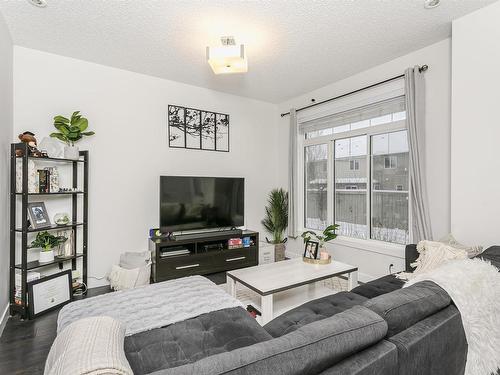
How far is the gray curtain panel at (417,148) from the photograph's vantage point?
2768 mm

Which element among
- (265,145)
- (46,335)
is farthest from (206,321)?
(265,145)

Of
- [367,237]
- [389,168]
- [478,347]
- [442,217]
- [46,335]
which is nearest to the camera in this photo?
[478,347]

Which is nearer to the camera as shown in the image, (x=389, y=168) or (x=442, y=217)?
(x=442, y=217)

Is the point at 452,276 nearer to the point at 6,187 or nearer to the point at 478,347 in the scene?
the point at 478,347

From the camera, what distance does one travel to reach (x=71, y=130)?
2.88 metres

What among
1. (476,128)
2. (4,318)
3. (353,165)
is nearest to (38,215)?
(4,318)

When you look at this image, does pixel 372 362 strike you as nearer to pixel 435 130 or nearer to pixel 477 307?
pixel 477 307

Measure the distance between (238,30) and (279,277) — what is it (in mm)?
2315

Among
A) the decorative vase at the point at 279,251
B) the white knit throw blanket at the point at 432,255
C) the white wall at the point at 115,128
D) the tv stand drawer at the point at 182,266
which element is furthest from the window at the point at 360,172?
the tv stand drawer at the point at 182,266

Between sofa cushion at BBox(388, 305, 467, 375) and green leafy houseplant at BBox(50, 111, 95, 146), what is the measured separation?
3266 millimetres

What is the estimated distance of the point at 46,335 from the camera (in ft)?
7.16

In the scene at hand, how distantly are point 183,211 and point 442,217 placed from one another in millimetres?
2982

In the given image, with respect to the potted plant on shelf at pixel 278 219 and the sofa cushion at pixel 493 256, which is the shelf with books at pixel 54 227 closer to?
the potted plant on shelf at pixel 278 219

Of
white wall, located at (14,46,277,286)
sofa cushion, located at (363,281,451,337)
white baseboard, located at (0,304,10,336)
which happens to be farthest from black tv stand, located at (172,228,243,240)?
sofa cushion, located at (363,281,451,337)
